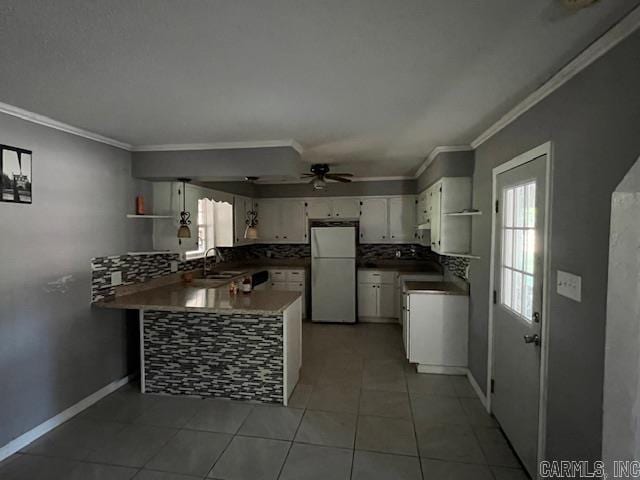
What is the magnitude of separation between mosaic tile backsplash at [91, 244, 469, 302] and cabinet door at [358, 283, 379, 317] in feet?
1.75

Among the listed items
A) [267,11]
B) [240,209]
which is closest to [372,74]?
[267,11]

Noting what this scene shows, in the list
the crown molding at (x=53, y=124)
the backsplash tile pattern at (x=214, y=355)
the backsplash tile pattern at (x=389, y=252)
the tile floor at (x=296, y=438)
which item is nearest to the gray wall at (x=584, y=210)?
the tile floor at (x=296, y=438)

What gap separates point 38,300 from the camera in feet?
7.97

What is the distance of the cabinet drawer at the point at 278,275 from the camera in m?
5.48

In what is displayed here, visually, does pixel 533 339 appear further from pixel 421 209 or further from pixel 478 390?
pixel 421 209

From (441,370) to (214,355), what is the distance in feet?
7.49

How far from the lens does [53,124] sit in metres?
2.51

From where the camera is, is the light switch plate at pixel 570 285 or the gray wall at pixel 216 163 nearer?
the light switch plate at pixel 570 285

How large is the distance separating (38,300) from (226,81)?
208cm

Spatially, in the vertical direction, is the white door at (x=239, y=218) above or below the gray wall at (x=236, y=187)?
below

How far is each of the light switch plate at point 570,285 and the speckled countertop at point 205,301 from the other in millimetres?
1836

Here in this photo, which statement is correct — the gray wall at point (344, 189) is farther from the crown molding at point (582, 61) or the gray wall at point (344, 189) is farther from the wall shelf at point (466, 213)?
the crown molding at point (582, 61)

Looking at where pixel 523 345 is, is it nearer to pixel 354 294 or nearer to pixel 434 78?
pixel 434 78

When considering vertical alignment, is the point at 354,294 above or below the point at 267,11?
below
